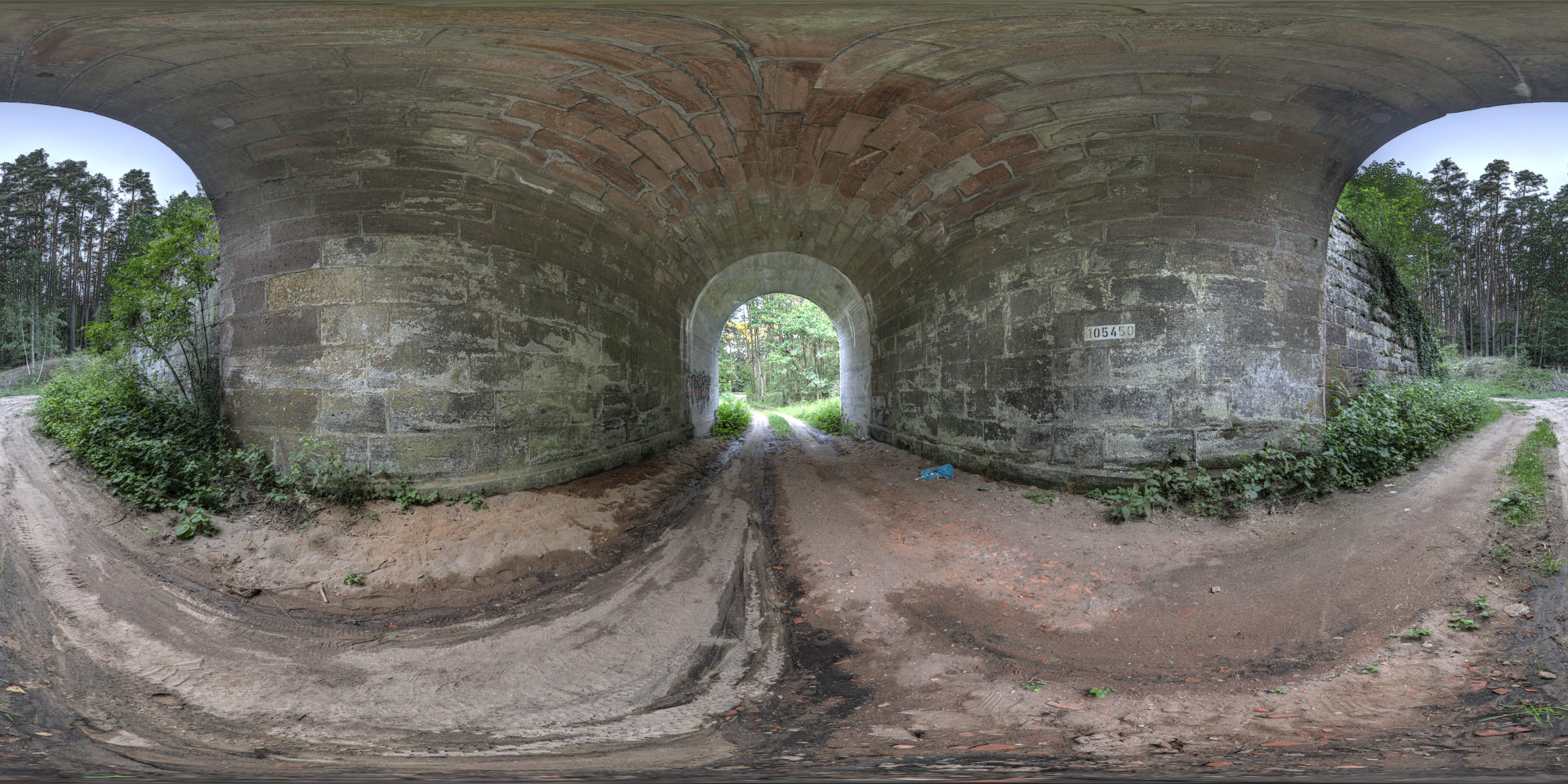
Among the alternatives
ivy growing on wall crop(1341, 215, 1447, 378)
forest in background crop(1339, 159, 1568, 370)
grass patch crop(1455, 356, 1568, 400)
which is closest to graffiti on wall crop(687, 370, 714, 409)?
ivy growing on wall crop(1341, 215, 1447, 378)

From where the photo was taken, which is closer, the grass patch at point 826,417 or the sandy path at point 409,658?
the sandy path at point 409,658

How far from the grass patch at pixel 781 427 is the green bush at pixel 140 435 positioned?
10.2 meters

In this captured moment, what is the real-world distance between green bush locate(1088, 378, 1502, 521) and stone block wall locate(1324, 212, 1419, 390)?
0.44 metres

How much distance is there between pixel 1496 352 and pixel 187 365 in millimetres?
30251

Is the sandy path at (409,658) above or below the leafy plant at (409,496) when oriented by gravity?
below

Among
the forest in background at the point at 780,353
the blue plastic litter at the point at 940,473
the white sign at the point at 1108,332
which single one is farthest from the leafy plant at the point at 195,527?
the forest in background at the point at 780,353

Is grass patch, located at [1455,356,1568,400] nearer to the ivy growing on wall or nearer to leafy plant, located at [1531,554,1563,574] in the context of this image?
the ivy growing on wall

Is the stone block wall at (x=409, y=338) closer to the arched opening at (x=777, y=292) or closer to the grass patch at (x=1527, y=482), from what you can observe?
the arched opening at (x=777, y=292)

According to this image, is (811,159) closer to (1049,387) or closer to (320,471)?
(1049,387)

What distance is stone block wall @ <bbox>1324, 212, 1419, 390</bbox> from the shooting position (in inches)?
217

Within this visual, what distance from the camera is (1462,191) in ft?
47.3

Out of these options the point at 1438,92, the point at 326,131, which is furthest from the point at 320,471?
the point at 1438,92

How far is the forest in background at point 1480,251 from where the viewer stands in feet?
36.6

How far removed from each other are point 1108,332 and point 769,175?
431 centimetres
